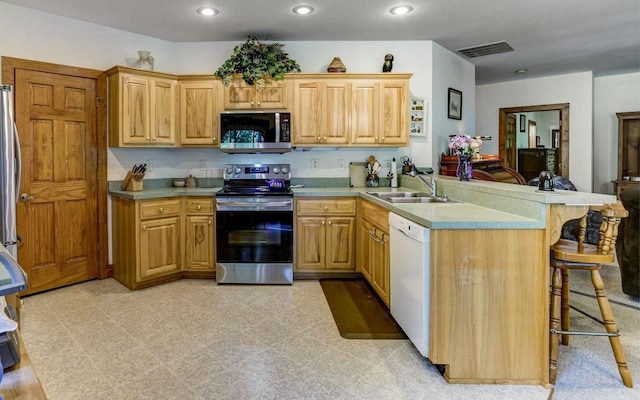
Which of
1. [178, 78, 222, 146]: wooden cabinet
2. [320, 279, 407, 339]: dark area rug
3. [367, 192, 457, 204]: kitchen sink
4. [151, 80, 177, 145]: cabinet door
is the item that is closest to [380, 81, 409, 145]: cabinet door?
[367, 192, 457, 204]: kitchen sink

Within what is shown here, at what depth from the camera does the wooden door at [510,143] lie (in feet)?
22.5

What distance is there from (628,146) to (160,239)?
6.93 meters

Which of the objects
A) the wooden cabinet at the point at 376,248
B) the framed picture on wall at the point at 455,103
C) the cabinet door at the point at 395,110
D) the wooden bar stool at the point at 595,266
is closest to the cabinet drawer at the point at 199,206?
the wooden cabinet at the point at 376,248

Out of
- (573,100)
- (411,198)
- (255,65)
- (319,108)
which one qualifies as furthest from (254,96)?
(573,100)

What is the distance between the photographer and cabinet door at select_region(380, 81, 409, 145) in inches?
159

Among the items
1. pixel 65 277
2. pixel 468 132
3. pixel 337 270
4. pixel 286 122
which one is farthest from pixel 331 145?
pixel 65 277

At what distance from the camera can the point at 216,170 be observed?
4445mm

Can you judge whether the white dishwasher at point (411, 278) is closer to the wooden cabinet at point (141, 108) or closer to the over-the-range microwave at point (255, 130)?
the over-the-range microwave at point (255, 130)

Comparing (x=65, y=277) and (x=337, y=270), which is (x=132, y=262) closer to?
(x=65, y=277)

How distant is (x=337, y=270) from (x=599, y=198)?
2420mm

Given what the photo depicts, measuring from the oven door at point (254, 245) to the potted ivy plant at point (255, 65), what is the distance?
1.30 meters

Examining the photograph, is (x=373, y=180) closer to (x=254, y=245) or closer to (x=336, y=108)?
(x=336, y=108)

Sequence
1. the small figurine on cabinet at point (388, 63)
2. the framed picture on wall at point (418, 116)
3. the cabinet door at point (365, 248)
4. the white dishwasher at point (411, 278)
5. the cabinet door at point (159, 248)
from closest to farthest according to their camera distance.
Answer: the white dishwasher at point (411, 278), the cabinet door at point (365, 248), the cabinet door at point (159, 248), the small figurine on cabinet at point (388, 63), the framed picture on wall at point (418, 116)

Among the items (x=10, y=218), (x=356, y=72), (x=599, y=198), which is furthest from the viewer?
(x=356, y=72)
